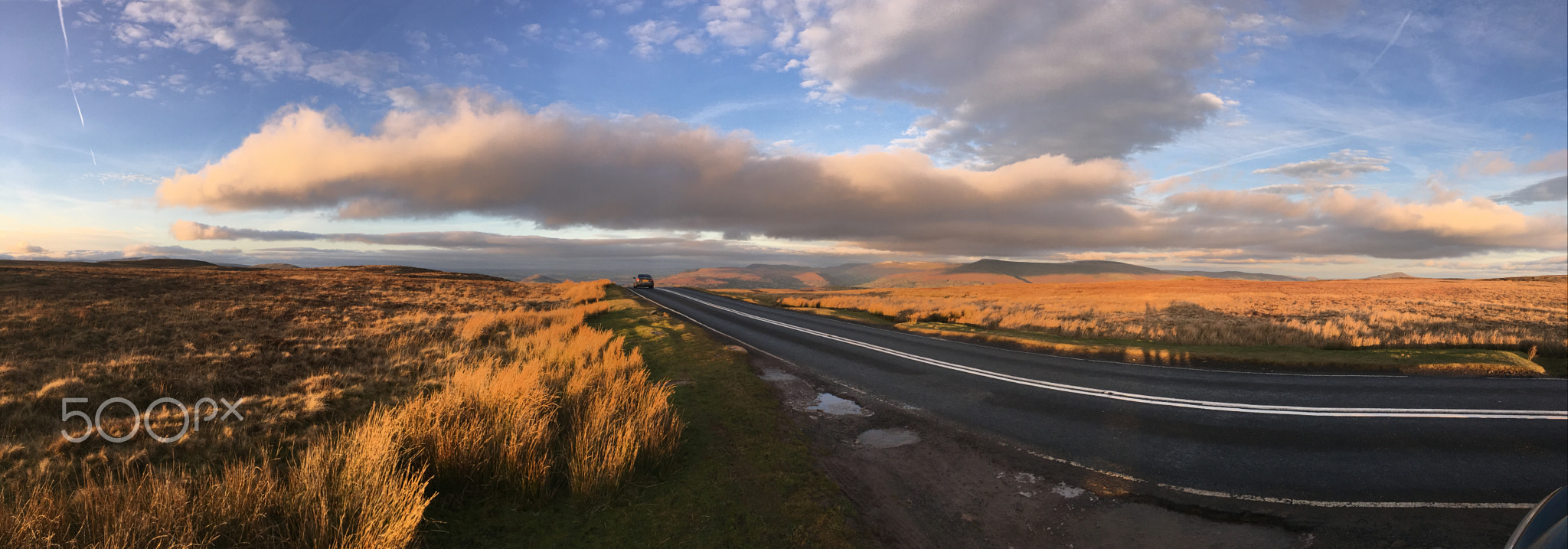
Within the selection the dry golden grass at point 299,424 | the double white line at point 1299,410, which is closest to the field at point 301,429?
the dry golden grass at point 299,424

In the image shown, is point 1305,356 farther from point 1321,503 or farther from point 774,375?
point 774,375

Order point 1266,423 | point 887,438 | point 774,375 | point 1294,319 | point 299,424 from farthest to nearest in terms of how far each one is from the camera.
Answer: point 1294,319, point 774,375, point 299,424, point 1266,423, point 887,438

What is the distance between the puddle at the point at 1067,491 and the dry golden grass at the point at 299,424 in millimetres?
4543

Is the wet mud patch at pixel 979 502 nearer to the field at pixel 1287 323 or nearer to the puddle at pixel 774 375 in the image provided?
the puddle at pixel 774 375

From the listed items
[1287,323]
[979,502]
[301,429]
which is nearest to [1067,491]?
[979,502]

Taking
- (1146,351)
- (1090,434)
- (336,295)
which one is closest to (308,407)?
(1090,434)

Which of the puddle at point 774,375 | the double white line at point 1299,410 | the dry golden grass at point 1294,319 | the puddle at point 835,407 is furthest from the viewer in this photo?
the dry golden grass at point 1294,319

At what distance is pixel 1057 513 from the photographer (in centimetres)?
528

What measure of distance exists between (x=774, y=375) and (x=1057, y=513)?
23.6 ft

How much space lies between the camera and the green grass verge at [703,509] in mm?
4672

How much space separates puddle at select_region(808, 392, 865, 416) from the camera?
352 inches

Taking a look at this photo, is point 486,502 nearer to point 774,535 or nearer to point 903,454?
point 774,535

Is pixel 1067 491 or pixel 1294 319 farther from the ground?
pixel 1294 319

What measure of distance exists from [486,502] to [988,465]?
5.70 meters
